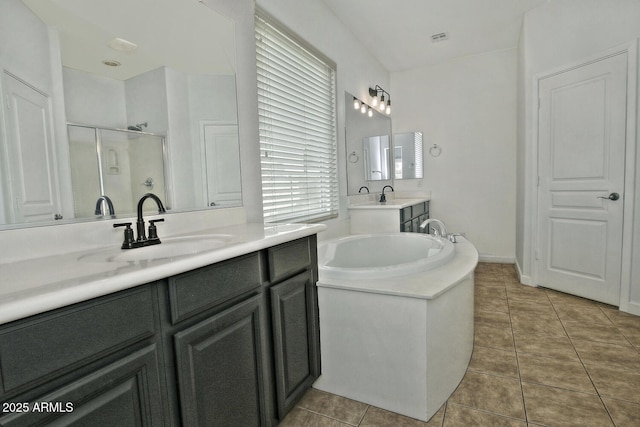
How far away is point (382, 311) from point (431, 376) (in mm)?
351

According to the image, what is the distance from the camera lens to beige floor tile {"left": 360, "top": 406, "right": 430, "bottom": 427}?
1.43 m

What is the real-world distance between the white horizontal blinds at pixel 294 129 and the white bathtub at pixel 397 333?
80 centimetres

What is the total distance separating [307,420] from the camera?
57.9 inches

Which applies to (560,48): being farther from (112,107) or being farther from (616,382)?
(112,107)

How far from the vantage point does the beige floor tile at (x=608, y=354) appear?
1.83m

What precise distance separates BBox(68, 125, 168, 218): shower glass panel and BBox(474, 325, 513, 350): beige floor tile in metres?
2.11

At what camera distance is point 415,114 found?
176 inches

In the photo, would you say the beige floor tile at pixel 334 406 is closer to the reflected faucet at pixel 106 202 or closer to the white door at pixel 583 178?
the reflected faucet at pixel 106 202

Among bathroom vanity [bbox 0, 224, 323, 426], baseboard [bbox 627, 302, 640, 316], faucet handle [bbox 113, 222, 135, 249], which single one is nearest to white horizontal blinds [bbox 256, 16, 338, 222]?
bathroom vanity [bbox 0, 224, 323, 426]

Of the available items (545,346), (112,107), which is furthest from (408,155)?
(112,107)

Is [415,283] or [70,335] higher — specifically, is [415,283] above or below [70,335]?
below

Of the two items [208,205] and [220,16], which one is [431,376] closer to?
[208,205]

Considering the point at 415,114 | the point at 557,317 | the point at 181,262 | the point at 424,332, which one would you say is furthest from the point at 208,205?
the point at 415,114

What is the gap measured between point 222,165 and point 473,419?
5.59 ft
